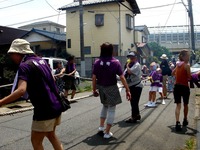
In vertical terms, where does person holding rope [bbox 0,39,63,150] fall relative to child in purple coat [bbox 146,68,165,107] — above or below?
above

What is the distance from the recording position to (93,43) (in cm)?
2792

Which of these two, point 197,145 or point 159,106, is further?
point 159,106

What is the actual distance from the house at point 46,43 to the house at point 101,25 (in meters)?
1.32

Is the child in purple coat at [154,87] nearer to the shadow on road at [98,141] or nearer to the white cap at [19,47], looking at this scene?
the shadow on road at [98,141]

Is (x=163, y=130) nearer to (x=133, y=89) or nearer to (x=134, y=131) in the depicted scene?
(x=134, y=131)

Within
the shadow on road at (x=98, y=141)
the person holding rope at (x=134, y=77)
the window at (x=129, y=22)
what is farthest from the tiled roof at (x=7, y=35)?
the window at (x=129, y=22)

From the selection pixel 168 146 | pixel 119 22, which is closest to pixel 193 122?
pixel 168 146

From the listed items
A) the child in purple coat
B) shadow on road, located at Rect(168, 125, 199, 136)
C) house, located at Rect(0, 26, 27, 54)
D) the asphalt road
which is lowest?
shadow on road, located at Rect(168, 125, 199, 136)

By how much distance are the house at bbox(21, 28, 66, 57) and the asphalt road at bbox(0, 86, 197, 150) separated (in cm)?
2117

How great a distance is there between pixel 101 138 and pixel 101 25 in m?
23.3

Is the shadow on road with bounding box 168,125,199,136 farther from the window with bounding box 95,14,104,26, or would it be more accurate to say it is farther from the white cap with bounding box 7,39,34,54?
the window with bounding box 95,14,104,26

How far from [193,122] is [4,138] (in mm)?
4520

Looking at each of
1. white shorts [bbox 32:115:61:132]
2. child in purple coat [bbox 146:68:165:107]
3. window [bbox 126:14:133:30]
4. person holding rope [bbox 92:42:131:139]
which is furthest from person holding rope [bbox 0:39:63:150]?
window [bbox 126:14:133:30]

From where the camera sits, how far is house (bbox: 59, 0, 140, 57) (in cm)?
2698
